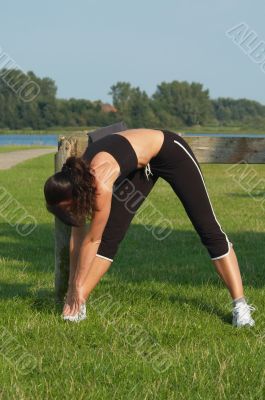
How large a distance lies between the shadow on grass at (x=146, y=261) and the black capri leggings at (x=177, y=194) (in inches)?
26.7

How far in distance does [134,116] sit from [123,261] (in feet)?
354

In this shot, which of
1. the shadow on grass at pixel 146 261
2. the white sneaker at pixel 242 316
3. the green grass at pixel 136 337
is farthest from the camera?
the shadow on grass at pixel 146 261

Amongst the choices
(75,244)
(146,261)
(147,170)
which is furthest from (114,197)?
(146,261)

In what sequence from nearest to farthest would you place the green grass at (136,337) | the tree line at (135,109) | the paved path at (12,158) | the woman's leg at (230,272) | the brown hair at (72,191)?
the green grass at (136,337)
the brown hair at (72,191)
the woman's leg at (230,272)
the paved path at (12,158)
the tree line at (135,109)

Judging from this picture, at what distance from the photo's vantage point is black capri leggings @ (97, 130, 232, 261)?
16.5 feet

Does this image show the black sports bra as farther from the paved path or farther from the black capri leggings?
the paved path

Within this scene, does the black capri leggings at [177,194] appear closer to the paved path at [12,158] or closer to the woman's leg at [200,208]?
the woman's leg at [200,208]

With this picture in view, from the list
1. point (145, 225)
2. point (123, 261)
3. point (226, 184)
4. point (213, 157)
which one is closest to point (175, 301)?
point (213, 157)

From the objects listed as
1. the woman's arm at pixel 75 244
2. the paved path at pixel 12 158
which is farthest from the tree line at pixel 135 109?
the woman's arm at pixel 75 244

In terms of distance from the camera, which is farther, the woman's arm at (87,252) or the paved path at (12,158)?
the paved path at (12,158)

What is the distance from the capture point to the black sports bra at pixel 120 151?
4.73m

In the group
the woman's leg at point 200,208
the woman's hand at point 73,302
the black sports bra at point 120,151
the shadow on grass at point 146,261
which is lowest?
the shadow on grass at point 146,261

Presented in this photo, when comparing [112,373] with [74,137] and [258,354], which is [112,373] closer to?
[258,354]

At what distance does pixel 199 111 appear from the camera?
12069 centimetres
